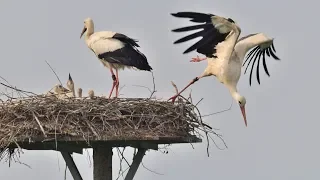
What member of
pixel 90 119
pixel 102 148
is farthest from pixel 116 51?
pixel 90 119

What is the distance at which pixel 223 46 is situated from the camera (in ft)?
29.1

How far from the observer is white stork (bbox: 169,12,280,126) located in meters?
8.49

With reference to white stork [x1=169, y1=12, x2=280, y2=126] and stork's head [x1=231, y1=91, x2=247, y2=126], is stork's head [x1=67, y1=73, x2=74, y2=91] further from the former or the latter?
stork's head [x1=231, y1=91, x2=247, y2=126]

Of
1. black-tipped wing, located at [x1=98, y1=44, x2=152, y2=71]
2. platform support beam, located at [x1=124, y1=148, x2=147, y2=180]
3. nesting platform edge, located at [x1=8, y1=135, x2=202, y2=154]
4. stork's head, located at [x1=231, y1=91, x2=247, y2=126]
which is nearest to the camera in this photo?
nesting platform edge, located at [x1=8, y1=135, x2=202, y2=154]

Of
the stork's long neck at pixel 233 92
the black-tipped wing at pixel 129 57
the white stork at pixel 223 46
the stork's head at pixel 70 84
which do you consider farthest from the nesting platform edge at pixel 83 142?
the stork's long neck at pixel 233 92

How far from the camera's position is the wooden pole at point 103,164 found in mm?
7484

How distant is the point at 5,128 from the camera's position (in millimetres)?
7168

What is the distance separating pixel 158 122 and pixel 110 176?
0.66m


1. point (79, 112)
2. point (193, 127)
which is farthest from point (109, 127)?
point (193, 127)

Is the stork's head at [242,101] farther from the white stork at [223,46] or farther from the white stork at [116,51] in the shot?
the white stork at [116,51]

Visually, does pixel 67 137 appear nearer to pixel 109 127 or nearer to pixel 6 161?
pixel 109 127

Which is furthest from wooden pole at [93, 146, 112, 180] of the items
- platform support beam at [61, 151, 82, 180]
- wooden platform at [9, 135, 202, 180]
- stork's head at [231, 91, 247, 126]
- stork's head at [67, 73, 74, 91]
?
stork's head at [231, 91, 247, 126]

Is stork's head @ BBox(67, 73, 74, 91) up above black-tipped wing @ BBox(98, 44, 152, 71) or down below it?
below

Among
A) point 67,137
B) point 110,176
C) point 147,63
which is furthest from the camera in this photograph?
point 147,63
